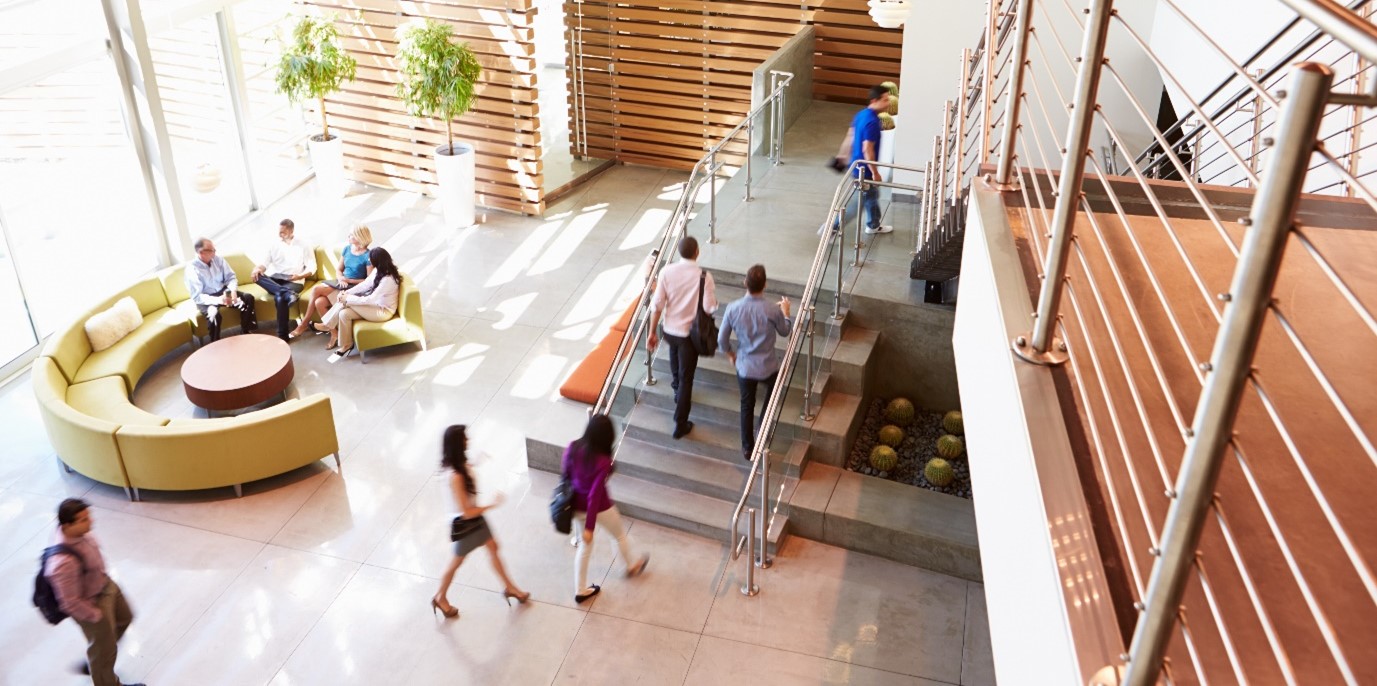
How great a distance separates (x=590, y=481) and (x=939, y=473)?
10.3 ft

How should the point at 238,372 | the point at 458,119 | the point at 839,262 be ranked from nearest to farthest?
the point at 839,262, the point at 238,372, the point at 458,119

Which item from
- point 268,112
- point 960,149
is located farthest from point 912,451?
point 268,112

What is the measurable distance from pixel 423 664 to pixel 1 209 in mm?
6251

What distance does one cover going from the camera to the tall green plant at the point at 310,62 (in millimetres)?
12289

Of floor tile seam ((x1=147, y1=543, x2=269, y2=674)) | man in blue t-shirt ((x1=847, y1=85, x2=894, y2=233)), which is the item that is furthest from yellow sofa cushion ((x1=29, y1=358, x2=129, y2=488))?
man in blue t-shirt ((x1=847, y1=85, x2=894, y2=233))

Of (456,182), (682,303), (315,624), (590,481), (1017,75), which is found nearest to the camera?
(1017,75)

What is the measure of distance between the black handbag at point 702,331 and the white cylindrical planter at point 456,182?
5769mm

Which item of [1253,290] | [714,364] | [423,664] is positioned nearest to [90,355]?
[423,664]

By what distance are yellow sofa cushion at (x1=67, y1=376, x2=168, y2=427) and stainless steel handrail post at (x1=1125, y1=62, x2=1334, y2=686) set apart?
8.10m

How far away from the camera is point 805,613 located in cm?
711

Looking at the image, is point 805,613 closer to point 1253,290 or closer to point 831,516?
point 831,516

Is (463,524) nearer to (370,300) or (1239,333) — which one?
(370,300)

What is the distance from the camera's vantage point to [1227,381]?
133 centimetres

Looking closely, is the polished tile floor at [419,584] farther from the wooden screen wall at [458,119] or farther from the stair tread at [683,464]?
the wooden screen wall at [458,119]
